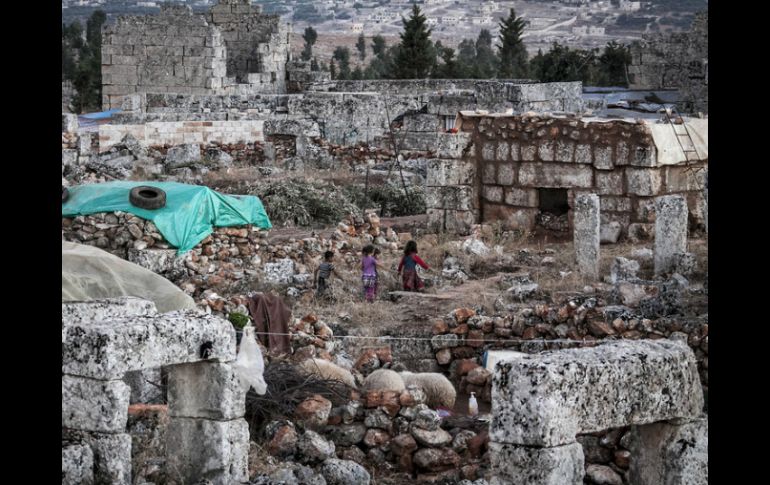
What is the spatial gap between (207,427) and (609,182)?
417 inches

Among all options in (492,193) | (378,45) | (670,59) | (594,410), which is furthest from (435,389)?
(378,45)

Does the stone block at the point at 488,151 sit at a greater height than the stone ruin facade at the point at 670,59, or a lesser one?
lesser

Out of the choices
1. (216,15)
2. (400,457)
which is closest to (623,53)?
(216,15)

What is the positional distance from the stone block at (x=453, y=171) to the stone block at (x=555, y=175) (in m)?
0.76

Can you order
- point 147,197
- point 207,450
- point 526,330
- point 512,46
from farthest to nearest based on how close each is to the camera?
1. point 512,46
2. point 147,197
3. point 526,330
4. point 207,450

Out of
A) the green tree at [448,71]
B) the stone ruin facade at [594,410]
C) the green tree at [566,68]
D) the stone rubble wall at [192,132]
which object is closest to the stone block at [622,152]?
the stone rubble wall at [192,132]

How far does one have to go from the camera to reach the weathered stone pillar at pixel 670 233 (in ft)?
47.1

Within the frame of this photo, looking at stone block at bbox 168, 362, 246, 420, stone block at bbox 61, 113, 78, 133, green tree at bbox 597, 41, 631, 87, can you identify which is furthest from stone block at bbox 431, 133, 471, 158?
green tree at bbox 597, 41, 631, 87

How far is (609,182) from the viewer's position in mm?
17172

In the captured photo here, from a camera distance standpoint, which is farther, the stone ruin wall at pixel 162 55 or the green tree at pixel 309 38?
the green tree at pixel 309 38

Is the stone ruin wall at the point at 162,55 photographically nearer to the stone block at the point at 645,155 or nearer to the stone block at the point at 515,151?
the stone block at the point at 515,151

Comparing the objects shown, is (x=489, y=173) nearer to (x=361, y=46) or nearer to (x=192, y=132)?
(x=192, y=132)

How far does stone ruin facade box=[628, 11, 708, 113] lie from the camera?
3359cm

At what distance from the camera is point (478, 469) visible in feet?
27.4
